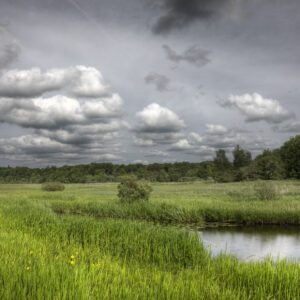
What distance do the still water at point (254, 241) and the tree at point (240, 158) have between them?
68.3 meters

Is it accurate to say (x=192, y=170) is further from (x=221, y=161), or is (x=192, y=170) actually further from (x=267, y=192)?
(x=267, y=192)

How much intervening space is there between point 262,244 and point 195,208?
717 cm

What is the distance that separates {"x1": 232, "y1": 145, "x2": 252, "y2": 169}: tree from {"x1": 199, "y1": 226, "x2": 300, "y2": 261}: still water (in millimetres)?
68298

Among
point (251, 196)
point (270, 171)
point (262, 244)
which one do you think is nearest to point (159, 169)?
point (270, 171)

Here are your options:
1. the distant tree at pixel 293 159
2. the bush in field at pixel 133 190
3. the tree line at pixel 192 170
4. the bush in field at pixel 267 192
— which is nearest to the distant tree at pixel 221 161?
the tree line at pixel 192 170

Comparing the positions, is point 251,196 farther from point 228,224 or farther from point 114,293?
point 114,293

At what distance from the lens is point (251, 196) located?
2741cm

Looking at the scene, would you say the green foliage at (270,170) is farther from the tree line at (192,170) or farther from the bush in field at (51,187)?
the bush in field at (51,187)

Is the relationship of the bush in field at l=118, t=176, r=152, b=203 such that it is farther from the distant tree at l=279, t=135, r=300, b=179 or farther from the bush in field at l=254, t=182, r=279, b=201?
the distant tree at l=279, t=135, r=300, b=179

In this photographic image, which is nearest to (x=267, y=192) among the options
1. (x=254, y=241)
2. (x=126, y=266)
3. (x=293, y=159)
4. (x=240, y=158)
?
(x=254, y=241)

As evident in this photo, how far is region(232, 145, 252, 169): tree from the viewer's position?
273 feet

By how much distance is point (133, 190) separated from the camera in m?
22.9

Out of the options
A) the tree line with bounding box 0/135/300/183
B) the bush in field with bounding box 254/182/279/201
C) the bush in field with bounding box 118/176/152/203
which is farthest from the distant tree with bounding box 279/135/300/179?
the bush in field with bounding box 118/176/152/203

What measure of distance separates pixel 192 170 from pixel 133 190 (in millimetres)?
77640
